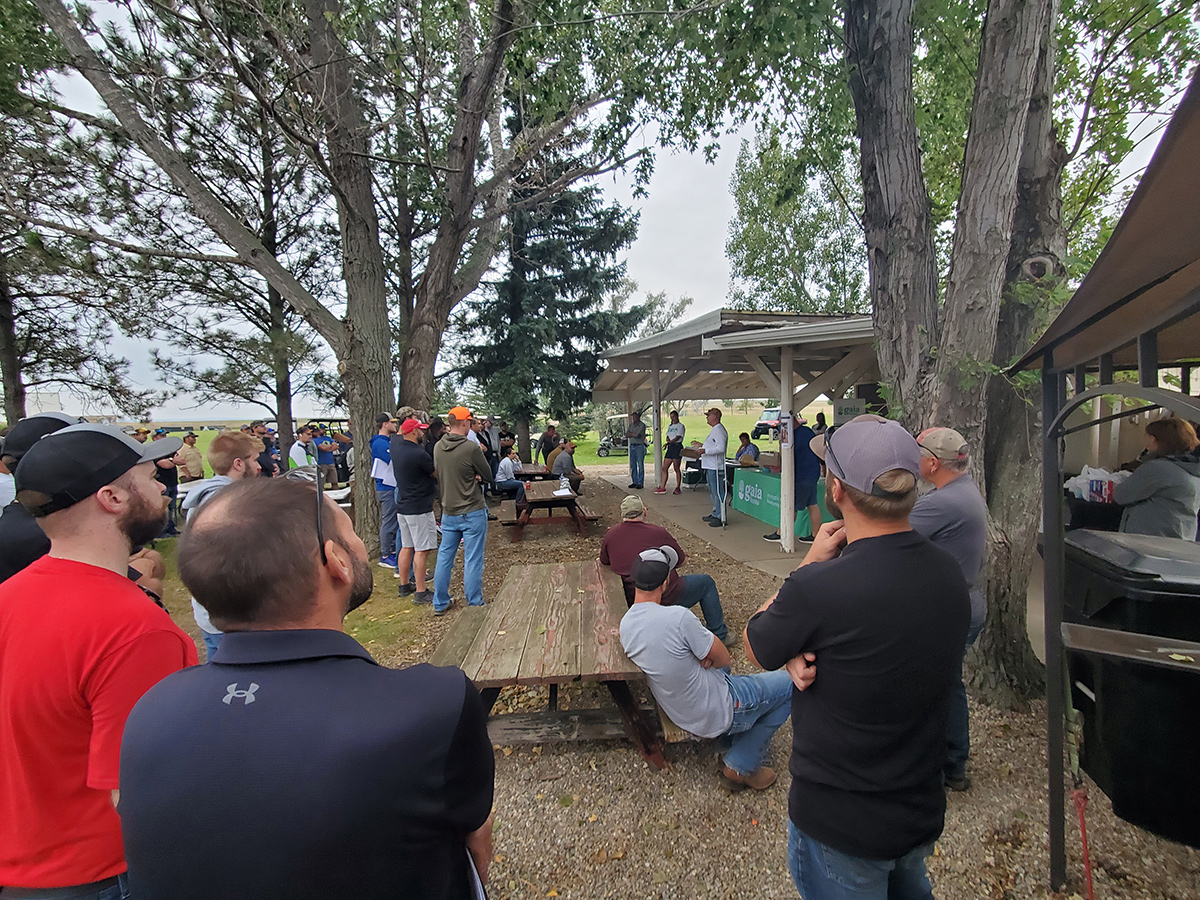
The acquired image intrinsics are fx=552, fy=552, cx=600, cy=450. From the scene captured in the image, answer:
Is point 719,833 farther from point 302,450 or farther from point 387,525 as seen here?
point 302,450

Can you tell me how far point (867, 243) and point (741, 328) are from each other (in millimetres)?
4681

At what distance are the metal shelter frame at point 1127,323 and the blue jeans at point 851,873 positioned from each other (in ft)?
3.56

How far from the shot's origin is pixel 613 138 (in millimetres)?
8461

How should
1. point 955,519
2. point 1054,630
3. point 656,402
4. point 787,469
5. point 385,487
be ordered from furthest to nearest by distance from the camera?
point 656,402, point 787,469, point 385,487, point 955,519, point 1054,630

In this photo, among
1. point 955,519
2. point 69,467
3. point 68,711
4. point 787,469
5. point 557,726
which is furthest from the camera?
point 787,469

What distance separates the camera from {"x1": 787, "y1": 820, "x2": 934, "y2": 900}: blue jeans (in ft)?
4.80

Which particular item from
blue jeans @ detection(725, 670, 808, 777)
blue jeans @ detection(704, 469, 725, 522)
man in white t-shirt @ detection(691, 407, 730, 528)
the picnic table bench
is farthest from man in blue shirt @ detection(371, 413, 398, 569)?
blue jeans @ detection(704, 469, 725, 522)

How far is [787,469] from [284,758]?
7.34 meters

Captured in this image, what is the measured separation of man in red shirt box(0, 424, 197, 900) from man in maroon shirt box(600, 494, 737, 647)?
335 cm

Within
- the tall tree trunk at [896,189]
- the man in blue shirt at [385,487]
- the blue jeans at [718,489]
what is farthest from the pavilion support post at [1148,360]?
the blue jeans at [718,489]

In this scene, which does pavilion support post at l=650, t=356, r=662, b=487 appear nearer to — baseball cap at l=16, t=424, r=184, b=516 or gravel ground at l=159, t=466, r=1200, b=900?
gravel ground at l=159, t=466, r=1200, b=900

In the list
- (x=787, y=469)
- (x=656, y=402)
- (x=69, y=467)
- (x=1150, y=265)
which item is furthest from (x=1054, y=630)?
(x=656, y=402)

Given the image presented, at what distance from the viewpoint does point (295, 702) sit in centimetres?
79

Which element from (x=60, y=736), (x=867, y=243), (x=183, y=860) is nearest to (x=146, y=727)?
(x=183, y=860)
